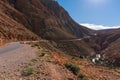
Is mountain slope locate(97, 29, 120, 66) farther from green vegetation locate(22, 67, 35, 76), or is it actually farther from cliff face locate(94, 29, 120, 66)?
green vegetation locate(22, 67, 35, 76)

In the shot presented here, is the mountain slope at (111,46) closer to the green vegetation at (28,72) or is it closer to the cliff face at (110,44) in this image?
the cliff face at (110,44)

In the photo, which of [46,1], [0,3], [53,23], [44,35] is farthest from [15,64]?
Answer: [46,1]

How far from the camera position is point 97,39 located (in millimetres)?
166125

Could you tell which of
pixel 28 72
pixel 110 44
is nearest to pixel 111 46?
pixel 110 44

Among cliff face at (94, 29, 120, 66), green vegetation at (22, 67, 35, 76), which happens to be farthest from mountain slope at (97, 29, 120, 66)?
green vegetation at (22, 67, 35, 76)

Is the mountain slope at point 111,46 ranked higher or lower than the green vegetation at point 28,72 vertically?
lower

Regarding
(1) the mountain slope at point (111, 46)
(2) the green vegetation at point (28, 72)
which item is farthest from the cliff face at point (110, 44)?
(2) the green vegetation at point (28, 72)

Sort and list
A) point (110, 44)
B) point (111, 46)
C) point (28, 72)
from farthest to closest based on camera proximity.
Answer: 1. point (110, 44)
2. point (111, 46)
3. point (28, 72)

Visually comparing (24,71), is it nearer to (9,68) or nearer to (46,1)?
(9,68)

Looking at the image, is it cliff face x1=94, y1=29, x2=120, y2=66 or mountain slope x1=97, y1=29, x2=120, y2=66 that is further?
cliff face x1=94, y1=29, x2=120, y2=66

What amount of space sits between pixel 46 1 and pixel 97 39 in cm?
3895

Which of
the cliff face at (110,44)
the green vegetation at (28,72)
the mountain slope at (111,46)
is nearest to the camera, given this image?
the green vegetation at (28,72)

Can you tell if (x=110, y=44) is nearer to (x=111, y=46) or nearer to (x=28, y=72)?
(x=111, y=46)

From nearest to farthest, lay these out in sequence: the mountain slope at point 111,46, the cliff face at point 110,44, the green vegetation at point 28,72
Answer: the green vegetation at point 28,72 → the mountain slope at point 111,46 → the cliff face at point 110,44
